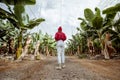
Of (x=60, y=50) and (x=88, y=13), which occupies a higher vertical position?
(x=88, y=13)

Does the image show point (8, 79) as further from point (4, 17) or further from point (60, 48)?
point (4, 17)

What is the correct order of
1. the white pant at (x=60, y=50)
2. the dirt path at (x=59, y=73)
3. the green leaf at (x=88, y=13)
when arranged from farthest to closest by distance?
the green leaf at (x=88, y=13) → the white pant at (x=60, y=50) → the dirt path at (x=59, y=73)

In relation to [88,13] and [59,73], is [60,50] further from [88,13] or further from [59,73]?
[88,13]

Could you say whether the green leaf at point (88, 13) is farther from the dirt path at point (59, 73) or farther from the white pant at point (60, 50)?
the white pant at point (60, 50)

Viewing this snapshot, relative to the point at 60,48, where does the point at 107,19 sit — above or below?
above

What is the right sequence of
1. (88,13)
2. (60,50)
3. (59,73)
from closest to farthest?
(59,73) → (60,50) → (88,13)

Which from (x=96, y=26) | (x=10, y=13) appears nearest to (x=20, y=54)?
(x=10, y=13)

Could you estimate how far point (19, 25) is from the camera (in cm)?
1570

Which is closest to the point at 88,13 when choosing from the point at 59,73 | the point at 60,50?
the point at 60,50

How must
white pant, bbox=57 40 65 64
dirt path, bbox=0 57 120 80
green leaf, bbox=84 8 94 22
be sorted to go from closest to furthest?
dirt path, bbox=0 57 120 80 → white pant, bbox=57 40 65 64 → green leaf, bbox=84 8 94 22

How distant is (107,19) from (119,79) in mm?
12463

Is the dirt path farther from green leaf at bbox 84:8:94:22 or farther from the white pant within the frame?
green leaf at bbox 84:8:94:22

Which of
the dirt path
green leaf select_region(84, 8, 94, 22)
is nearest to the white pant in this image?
the dirt path

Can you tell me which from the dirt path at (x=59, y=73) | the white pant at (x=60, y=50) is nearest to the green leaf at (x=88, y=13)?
the dirt path at (x=59, y=73)
